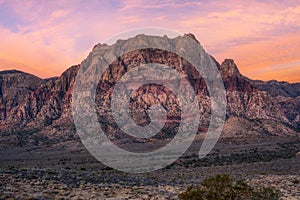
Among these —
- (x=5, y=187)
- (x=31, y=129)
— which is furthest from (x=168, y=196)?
(x=31, y=129)

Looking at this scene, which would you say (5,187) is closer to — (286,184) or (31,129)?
(286,184)

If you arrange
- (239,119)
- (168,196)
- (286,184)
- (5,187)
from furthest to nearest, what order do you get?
(239,119), (286,184), (168,196), (5,187)

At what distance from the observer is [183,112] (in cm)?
17962

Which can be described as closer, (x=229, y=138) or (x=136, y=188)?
(x=136, y=188)

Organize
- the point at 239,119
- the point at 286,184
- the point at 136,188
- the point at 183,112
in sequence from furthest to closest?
the point at 183,112 < the point at 239,119 < the point at 286,184 < the point at 136,188

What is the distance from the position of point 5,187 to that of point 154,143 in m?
124

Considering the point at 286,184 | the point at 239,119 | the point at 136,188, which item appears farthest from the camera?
the point at 239,119

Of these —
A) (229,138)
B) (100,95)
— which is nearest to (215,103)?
(229,138)

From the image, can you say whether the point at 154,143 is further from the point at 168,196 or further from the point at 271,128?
the point at 168,196

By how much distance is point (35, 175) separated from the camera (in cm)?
3019

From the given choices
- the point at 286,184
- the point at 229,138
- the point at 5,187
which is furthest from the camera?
the point at 229,138

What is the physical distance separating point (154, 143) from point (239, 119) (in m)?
44.8

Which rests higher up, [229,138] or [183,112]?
[183,112]

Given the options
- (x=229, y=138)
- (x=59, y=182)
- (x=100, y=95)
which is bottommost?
(x=229, y=138)
